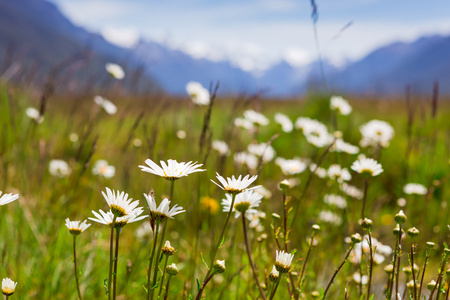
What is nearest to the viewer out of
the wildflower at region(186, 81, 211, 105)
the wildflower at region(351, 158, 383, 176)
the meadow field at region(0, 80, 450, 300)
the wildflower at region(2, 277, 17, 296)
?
the wildflower at region(2, 277, 17, 296)

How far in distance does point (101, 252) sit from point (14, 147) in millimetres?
995

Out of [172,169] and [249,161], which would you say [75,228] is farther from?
[249,161]

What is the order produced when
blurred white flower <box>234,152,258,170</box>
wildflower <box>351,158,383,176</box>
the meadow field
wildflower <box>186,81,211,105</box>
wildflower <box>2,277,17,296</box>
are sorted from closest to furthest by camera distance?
1. wildflower <box>2,277,17,296</box>
2. the meadow field
3. wildflower <box>351,158,383,176</box>
4. blurred white flower <box>234,152,258,170</box>
5. wildflower <box>186,81,211,105</box>

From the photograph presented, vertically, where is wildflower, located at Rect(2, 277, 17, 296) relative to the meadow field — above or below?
below

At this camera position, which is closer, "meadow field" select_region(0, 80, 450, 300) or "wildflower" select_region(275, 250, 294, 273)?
"wildflower" select_region(275, 250, 294, 273)

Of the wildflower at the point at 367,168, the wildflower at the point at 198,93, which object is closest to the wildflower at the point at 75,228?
the wildflower at the point at 367,168

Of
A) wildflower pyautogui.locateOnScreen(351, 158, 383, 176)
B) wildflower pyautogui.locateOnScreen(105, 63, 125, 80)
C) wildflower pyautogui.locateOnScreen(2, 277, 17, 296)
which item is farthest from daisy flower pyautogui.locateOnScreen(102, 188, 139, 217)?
wildflower pyautogui.locateOnScreen(105, 63, 125, 80)

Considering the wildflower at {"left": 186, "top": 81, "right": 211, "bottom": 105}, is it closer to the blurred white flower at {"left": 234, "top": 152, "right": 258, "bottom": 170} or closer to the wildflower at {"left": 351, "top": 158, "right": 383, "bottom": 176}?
the blurred white flower at {"left": 234, "top": 152, "right": 258, "bottom": 170}

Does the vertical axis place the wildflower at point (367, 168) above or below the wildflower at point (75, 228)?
above

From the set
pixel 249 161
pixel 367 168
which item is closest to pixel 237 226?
pixel 249 161

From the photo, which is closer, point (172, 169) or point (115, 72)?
point (172, 169)

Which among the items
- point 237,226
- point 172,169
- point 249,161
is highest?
point 249,161

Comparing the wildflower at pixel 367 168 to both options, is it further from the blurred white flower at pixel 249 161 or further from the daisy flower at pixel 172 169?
the blurred white flower at pixel 249 161

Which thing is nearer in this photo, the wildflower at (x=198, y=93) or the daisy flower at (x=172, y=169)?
the daisy flower at (x=172, y=169)
